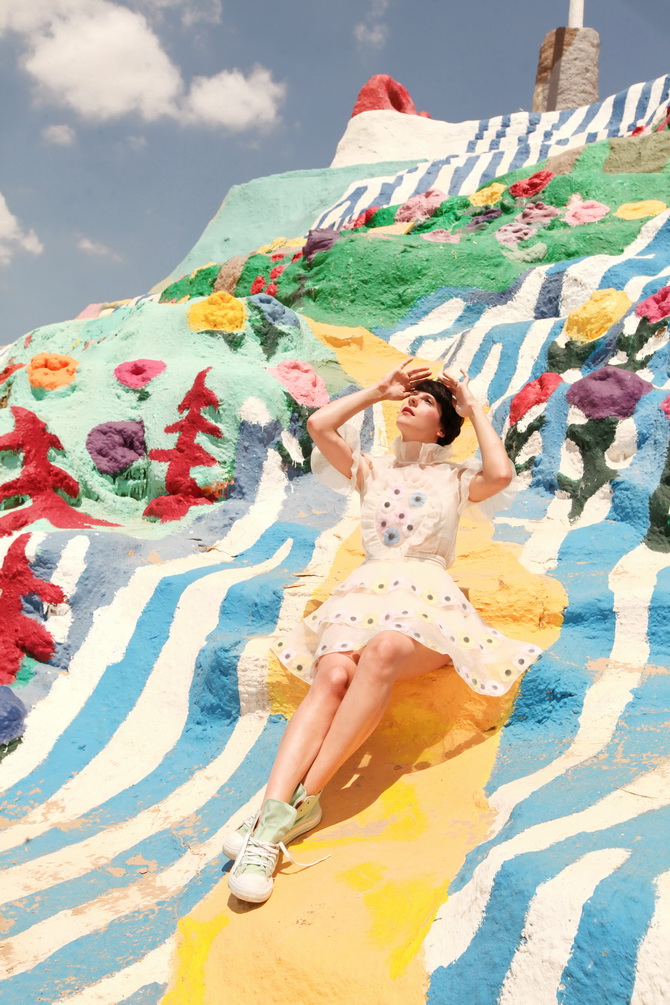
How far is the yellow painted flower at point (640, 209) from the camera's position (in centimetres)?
684

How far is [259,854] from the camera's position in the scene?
6.30 ft

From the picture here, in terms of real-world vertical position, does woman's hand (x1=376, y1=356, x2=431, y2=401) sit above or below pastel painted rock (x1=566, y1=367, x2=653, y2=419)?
above

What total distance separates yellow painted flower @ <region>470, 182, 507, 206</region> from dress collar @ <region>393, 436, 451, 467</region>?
5.80 metres

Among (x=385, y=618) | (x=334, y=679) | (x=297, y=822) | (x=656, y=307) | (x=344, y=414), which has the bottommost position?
(x=297, y=822)

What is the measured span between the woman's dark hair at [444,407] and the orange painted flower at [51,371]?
2787 millimetres

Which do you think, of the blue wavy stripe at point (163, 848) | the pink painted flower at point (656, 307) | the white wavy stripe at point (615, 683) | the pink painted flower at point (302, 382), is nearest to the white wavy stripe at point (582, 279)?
the pink painted flower at point (656, 307)

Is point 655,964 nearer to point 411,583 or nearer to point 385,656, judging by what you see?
point 385,656

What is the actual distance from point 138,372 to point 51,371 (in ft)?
1.73

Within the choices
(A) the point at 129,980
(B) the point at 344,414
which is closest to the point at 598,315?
(B) the point at 344,414

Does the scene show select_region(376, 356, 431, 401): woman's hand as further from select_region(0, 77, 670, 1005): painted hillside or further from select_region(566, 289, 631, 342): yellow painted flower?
select_region(566, 289, 631, 342): yellow painted flower

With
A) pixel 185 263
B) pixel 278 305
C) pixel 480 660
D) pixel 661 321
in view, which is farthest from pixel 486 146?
pixel 480 660

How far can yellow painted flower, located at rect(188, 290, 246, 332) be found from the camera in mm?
5164

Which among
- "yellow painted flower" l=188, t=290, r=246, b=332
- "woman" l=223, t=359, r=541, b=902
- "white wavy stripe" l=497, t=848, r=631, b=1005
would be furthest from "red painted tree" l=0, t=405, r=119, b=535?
"white wavy stripe" l=497, t=848, r=631, b=1005

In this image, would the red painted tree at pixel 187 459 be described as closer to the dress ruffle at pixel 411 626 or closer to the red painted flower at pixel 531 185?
the dress ruffle at pixel 411 626
